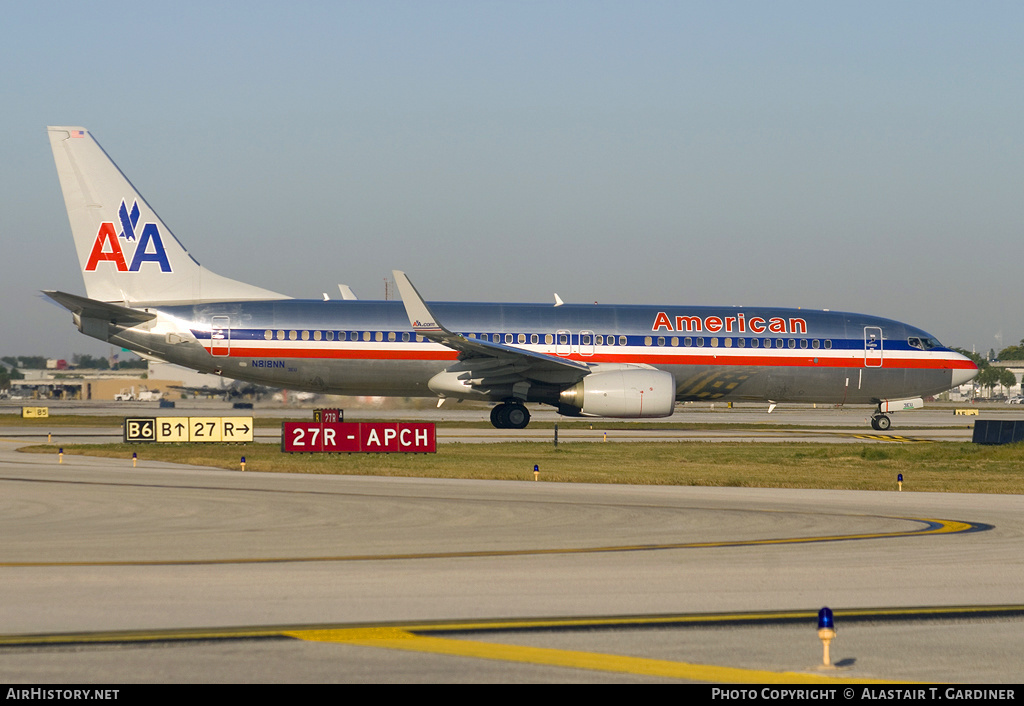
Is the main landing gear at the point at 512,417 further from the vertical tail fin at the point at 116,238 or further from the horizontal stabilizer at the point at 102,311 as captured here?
the horizontal stabilizer at the point at 102,311

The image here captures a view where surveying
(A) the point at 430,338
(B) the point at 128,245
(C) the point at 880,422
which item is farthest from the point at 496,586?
(C) the point at 880,422

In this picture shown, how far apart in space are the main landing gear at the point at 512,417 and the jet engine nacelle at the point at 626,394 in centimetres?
314

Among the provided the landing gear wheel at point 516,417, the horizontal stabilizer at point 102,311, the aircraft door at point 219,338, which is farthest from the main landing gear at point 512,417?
the horizontal stabilizer at point 102,311

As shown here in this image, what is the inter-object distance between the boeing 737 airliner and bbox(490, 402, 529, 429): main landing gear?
6cm

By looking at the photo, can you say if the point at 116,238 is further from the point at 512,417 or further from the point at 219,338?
the point at 512,417

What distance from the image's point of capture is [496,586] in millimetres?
11148

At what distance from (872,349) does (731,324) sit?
6008 mm

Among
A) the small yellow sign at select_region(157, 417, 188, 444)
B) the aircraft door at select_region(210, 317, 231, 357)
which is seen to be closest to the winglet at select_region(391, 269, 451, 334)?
the aircraft door at select_region(210, 317, 231, 357)

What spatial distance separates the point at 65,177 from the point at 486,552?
28.4m

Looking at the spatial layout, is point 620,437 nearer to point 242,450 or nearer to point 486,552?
point 242,450

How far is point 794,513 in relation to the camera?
1770 cm
